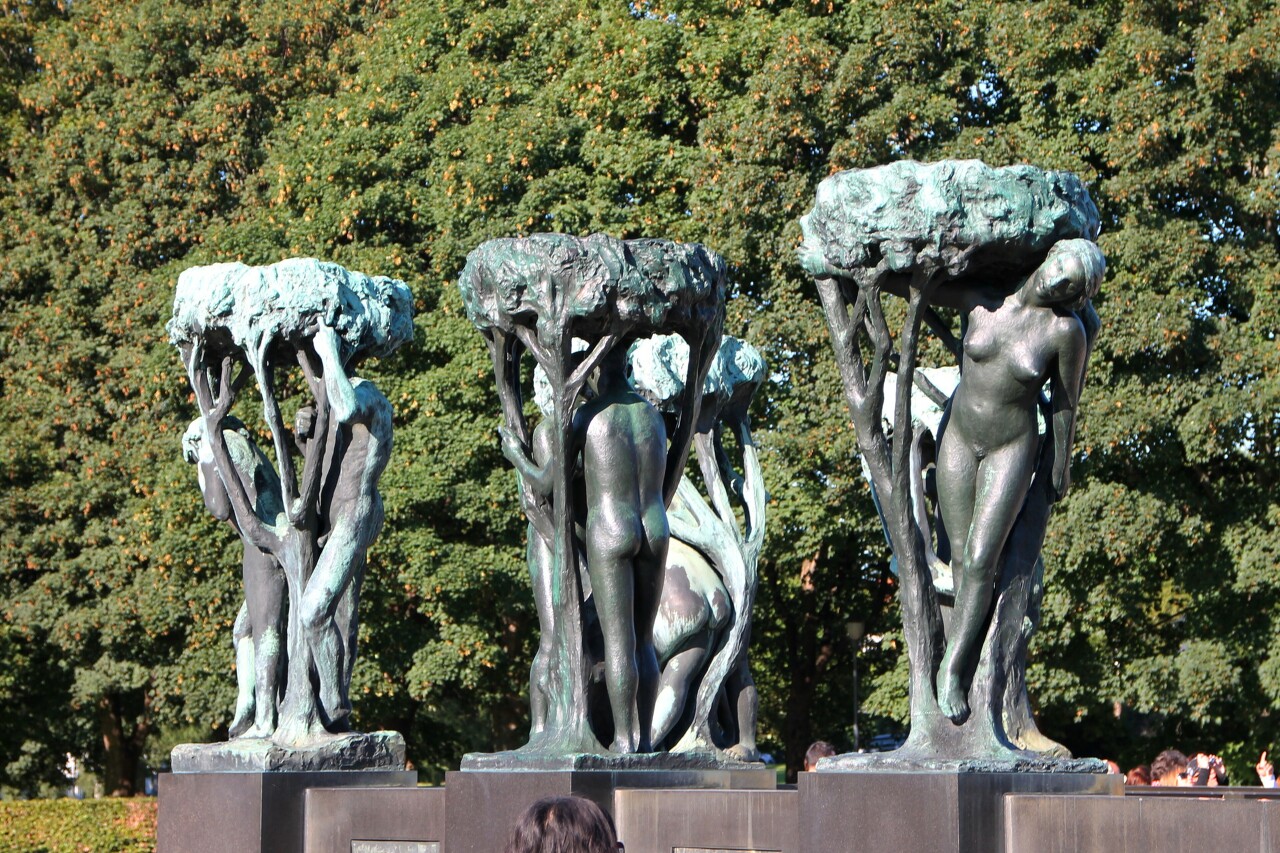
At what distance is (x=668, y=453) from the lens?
879 cm

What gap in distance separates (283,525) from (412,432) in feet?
40.0

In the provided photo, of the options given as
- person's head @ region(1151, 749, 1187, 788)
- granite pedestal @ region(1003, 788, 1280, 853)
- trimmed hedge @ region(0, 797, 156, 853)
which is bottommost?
trimmed hedge @ region(0, 797, 156, 853)

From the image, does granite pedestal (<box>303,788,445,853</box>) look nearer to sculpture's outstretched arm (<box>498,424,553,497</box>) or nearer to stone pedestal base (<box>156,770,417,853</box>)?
stone pedestal base (<box>156,770,417,853</box>)

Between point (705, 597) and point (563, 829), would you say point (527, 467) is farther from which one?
point (563, 829)

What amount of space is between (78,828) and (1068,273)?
16891mm

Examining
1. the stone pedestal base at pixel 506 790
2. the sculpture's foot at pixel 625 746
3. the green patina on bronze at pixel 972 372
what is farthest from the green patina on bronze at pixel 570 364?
the green patina on bronze at pixel 972 372

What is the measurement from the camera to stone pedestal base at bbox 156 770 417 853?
965 cm

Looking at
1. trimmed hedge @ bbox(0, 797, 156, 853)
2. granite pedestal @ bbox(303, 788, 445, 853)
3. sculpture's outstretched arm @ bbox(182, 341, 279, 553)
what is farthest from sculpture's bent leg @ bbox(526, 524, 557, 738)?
trimmed hedge @ bbox(0, 797, 156, 853)

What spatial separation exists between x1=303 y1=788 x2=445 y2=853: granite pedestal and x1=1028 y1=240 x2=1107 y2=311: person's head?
3.62 metres

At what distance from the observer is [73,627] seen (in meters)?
25.2

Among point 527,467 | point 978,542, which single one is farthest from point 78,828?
point 978,542

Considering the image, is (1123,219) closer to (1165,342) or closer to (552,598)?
(1165,342)

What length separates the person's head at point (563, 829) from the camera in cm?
352

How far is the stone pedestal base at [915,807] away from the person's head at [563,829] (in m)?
3.16
